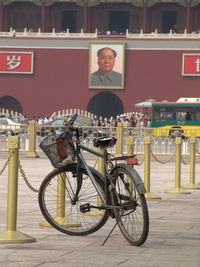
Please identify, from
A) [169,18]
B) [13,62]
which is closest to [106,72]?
[13,62]

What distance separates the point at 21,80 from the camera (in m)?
43.3

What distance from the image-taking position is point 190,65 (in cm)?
4156

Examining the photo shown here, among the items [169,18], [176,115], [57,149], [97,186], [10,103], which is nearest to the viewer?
[97,186]

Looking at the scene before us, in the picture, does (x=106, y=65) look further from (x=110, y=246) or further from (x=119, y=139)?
(x=110, y=246)

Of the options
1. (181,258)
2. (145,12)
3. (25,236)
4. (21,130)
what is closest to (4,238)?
(25,236)

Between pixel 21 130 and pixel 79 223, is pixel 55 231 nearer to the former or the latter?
pixel 79 223

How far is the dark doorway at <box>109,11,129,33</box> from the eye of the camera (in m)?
46.1

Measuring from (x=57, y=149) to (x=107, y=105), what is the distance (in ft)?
128

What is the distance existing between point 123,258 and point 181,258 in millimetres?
427

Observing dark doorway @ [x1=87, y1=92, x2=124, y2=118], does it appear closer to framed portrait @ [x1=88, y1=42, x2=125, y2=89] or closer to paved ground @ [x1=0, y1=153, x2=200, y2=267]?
framed portrait @ [x1=88, y1=42, x2=125, y2=89]

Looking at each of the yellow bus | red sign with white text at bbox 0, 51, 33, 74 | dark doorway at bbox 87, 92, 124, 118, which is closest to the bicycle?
the yellow bus

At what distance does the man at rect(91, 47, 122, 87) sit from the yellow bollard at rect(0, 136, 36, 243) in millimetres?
35833

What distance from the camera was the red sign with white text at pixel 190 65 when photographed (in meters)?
41.4

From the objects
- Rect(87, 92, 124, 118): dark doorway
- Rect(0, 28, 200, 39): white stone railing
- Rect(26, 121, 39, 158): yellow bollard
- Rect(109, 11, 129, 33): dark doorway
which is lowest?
Rect(26, 121, 39, 158): yellow bollard
